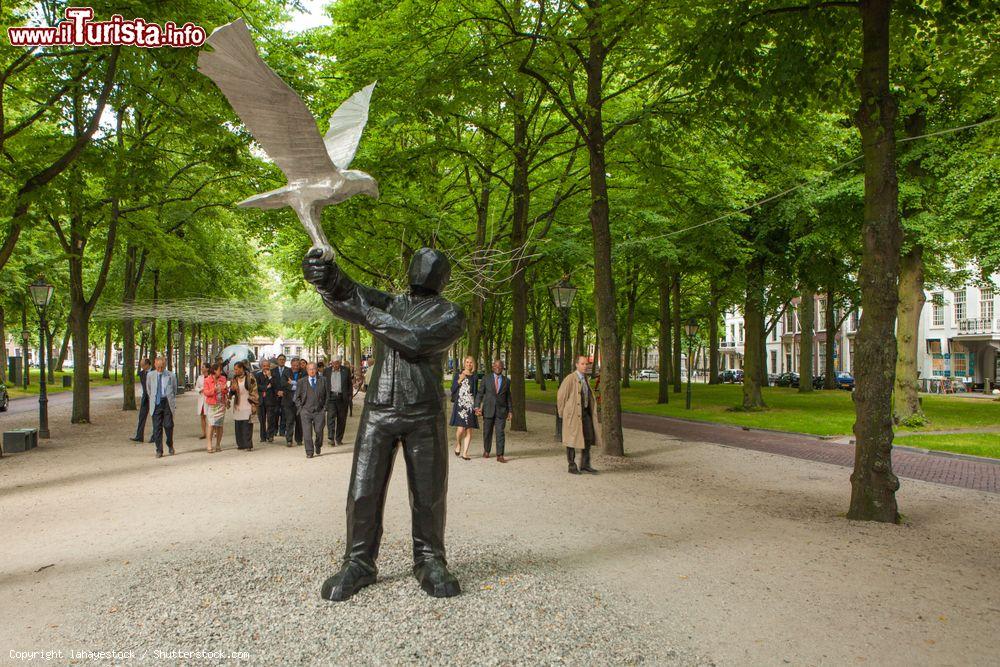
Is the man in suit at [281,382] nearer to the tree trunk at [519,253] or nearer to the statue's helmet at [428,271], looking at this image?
the tree trunk at [519,253]

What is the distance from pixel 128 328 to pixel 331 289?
2373cm

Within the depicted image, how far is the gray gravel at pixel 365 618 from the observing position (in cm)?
405

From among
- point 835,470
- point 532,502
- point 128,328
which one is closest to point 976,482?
point 835,470

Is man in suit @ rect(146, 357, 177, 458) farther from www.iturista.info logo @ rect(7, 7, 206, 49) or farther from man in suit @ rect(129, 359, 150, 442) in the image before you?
www.iturista.info logo @ rect(7, 7, 206, 49)

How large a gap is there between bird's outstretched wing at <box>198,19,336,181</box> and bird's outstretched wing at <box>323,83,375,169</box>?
0.27 m

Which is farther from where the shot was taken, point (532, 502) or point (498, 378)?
point (498, 378)

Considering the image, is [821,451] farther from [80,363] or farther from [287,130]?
[80,363]

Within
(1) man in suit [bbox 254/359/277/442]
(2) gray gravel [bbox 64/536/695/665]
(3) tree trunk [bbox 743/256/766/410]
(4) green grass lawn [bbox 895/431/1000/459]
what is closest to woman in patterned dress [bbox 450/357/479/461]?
(1) man in suit [bbox 254/359/277/442]

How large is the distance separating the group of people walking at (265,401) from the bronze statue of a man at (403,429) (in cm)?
840

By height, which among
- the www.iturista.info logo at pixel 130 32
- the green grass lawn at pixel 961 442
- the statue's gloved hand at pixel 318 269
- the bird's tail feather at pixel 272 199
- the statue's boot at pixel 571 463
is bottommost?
the green grass lawn at pixel 961 442

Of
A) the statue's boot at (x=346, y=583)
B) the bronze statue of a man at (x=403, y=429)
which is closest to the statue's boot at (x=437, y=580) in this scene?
the bronze statue of a man at (x=403, y=429)

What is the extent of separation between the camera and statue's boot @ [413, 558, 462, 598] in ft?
16.1

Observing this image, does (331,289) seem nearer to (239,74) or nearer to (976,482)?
(239,74)

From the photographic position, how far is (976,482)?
10789mm
